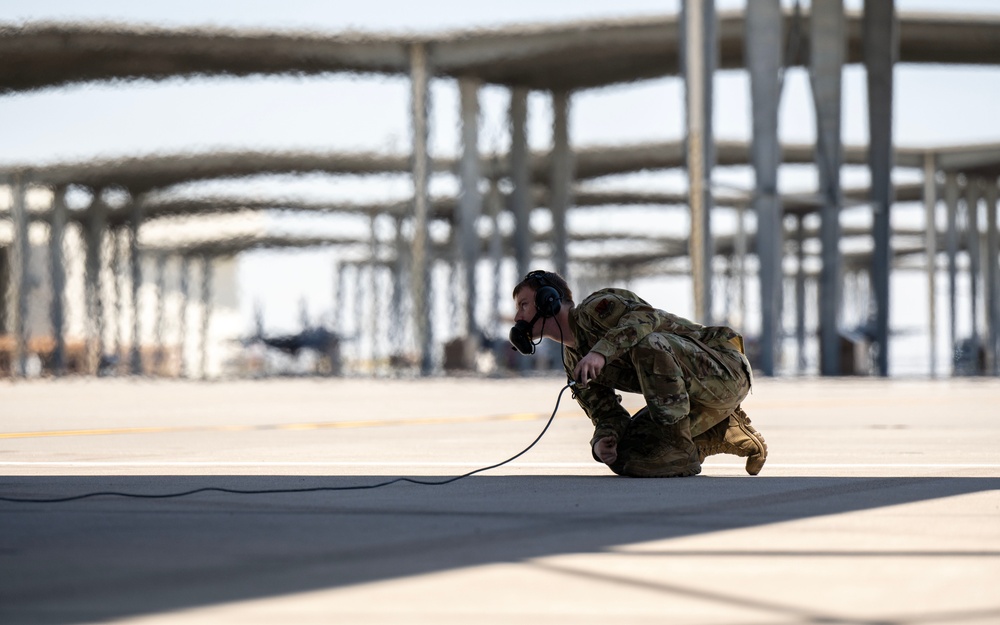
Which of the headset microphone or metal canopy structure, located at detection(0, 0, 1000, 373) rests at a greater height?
metal canopy structure, located at detection(0, 0, 1000, 373)

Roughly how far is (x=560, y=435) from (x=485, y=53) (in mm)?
36719

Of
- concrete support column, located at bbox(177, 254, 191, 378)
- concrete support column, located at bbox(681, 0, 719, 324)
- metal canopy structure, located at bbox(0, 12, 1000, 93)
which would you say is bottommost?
concrete support column, located at bbox(177, 254, 191, 378)

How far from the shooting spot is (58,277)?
58.6 meters

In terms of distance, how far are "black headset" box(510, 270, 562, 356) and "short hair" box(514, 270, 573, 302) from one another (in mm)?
31

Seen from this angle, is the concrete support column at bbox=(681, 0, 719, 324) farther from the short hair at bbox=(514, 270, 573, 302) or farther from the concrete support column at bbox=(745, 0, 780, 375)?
the short hair at bbox=(514, 270, 573, 302)

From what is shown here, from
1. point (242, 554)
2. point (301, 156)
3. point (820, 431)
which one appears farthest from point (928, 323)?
point (242, 554)

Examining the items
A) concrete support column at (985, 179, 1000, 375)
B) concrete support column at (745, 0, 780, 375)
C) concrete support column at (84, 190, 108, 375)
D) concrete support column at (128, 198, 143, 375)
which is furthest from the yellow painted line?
concrete support column at (985, 179, 1000, 375)

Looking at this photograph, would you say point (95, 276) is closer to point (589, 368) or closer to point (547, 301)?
point (547, 301)

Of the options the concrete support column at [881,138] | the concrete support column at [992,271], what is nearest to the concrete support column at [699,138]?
the concrete support column at [881,138]

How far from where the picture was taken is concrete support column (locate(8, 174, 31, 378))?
53156mm

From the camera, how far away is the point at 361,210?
7069 centimetres

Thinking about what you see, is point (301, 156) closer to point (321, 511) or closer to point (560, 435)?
point (560, 435)

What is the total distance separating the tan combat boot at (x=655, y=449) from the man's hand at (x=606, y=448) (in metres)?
0.09

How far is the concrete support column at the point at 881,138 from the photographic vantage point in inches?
1687
